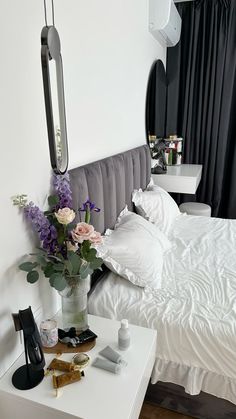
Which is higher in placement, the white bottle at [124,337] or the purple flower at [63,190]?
the purple flower at [63,190]

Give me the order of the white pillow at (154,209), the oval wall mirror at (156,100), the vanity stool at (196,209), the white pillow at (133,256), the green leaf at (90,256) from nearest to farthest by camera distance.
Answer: the green leaf at (90,256) < the white pillow at (133,256) < the white pillow at (154,209) < the oval wall mirror at (156,100) < the vanity stool at (196,209)

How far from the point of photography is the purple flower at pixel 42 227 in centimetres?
102

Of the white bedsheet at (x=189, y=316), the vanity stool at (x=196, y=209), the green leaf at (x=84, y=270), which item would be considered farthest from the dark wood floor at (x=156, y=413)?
the vanity stool at (x=196, y=209)

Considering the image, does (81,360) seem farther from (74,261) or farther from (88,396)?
(74,261)

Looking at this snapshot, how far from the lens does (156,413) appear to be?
55.2 inches

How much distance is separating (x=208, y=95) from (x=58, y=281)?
2970 millimetres

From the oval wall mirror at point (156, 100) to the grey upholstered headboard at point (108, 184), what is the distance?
0.62 metres

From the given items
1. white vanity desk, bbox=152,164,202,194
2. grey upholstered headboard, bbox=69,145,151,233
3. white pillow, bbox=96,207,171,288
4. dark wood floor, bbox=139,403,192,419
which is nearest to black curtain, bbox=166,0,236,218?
white vanity desk, bbox=152,164,202,194

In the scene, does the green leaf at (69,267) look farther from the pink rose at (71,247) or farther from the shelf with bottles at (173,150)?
the shelf with bottles at (173,150)

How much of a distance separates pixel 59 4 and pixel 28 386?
137 centimetres

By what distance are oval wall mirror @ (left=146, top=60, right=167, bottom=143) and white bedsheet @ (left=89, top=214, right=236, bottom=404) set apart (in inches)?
63.9

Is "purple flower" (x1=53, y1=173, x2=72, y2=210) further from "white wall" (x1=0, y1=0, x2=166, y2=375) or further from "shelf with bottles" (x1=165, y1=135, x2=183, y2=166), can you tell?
"shelf with bottles" (x1=165, y1=135, x2=183, y2=166)

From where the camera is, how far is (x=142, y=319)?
4.23 feet

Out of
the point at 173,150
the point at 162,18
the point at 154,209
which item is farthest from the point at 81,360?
the point at 173,150
